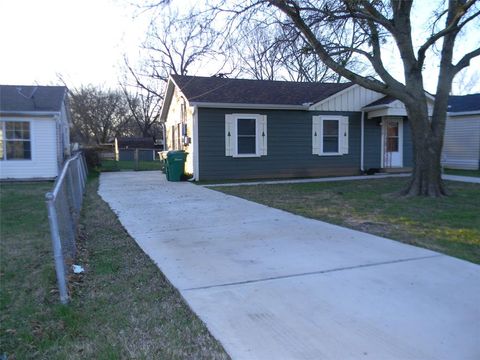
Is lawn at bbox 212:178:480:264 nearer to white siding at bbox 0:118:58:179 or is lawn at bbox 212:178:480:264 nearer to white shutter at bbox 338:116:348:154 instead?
white shutter at bbox 338:116:348:154

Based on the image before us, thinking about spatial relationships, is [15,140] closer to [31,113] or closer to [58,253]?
[31,113]

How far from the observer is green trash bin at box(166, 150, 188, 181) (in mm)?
15898

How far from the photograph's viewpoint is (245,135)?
53.7 ft

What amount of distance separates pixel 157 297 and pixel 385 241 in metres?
3.58

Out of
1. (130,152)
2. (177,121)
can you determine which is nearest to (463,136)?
(177,121)

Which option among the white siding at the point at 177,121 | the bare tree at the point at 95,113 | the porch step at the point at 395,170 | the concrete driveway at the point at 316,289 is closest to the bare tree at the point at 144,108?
the bare tree at the point at 95,113

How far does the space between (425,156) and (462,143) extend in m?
11.7

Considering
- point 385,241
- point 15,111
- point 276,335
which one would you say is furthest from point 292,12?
point 15,111

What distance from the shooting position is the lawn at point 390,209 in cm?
644

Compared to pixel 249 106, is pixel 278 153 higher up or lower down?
lower down

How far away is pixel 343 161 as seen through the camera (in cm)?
1794

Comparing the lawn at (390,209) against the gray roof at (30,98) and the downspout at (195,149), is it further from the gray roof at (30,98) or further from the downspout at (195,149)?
the gray roof at (30,98)

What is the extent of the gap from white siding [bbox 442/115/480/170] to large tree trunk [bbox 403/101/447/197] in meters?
10.8

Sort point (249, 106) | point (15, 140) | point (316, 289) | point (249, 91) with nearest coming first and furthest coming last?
point (316, 289), point (249, 106), point (15, 140), point (249, 91)
